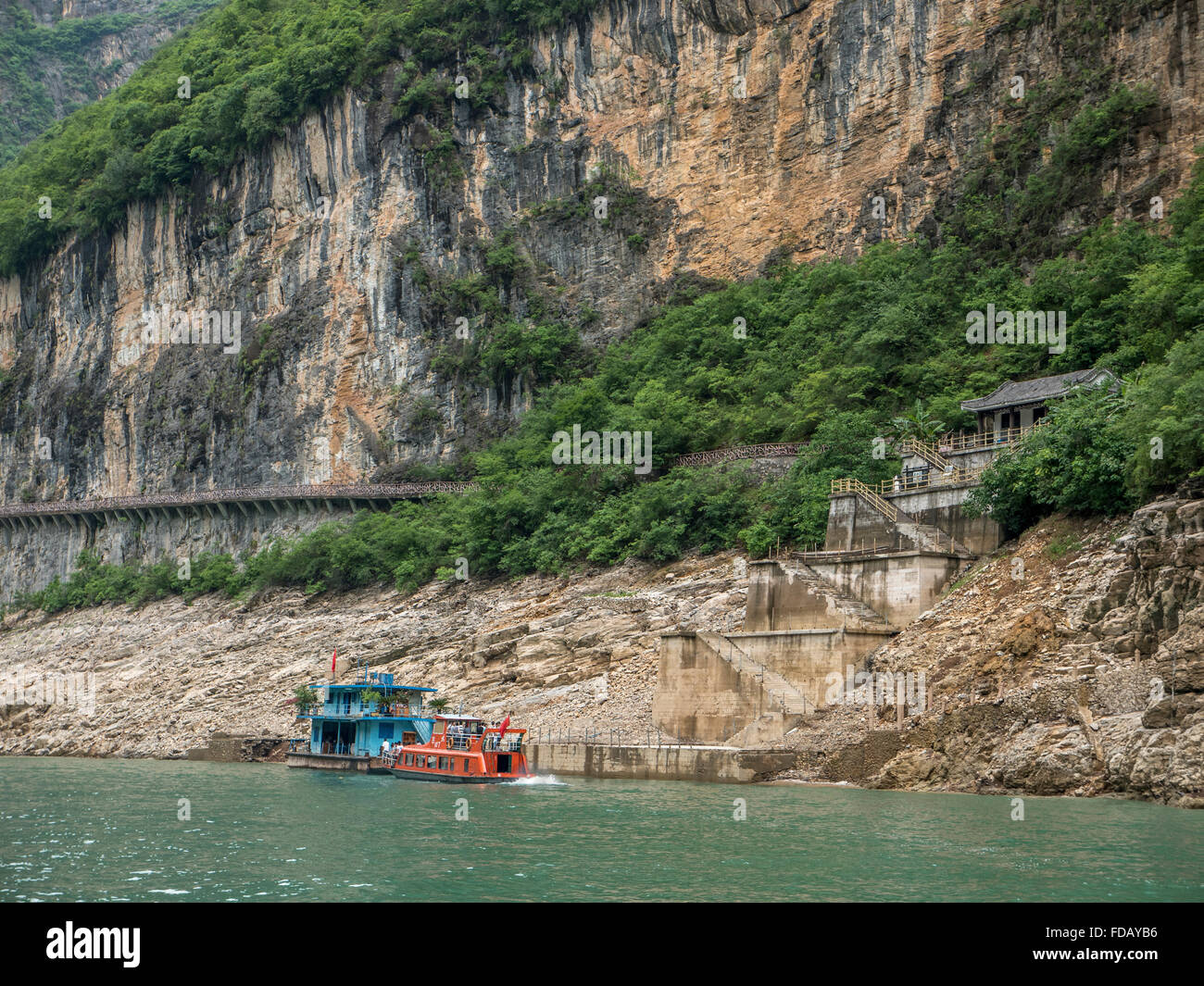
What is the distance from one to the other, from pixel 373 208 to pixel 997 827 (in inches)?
2515

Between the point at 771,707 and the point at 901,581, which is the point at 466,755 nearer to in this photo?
the point at 771,707

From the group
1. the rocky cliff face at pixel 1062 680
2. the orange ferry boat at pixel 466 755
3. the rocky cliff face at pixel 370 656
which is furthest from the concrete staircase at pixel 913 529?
the orange ferry boat at pixel 466 755

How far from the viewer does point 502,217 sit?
8175 centimetres

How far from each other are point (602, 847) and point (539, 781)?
52.2 feet

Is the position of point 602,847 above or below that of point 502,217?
below

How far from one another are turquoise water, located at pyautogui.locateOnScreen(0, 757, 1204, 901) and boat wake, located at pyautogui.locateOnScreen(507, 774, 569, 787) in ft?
8.89

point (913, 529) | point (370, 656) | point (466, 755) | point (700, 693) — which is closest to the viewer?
point (700, 693)

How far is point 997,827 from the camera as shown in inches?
1076

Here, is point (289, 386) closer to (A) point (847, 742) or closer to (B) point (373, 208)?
(B) point (373, 208)

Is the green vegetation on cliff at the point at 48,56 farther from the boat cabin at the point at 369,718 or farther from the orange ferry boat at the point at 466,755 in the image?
the orange ferry boat at the point at 466,755

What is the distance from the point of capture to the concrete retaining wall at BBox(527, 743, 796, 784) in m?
39.2

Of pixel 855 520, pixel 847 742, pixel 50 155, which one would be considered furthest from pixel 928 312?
pixel 50 155

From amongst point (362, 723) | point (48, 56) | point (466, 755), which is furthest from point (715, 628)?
point (48, 56)

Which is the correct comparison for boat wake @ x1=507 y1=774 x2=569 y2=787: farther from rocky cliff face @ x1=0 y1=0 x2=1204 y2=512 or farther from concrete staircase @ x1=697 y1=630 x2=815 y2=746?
rocky cliff face @ x1=0 y1=0 x2=1204 y2=512
